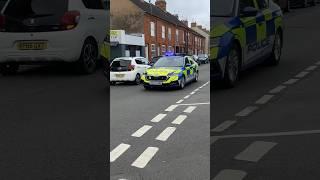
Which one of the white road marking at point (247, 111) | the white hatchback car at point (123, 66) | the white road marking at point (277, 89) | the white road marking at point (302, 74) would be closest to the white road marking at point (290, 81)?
the white road marking at point (277, 89)

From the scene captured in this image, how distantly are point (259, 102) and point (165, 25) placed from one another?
160 inches

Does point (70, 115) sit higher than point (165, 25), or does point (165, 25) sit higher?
point (165, 25)

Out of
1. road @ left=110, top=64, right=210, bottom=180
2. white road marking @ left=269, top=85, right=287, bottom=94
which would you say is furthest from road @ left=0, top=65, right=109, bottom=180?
white road marking @ left=269, top=85, right=287, bottom=94

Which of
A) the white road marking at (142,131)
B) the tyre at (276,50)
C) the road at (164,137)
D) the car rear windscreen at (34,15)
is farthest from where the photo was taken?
the tyre at (276,50)

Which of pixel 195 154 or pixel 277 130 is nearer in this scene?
pixel 195 154

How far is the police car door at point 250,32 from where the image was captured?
725cm

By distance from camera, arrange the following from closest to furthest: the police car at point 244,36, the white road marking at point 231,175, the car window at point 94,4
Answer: the car window at point 94,4
the white road marking at point 231,175
the police car at point 244,36

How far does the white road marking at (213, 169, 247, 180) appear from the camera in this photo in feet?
12.5

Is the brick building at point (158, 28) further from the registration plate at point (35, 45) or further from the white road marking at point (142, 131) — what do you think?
the white road marking at point (142, 131)

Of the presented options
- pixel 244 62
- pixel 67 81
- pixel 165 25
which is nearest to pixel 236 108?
pixel 244 62

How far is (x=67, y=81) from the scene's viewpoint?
18.3ft

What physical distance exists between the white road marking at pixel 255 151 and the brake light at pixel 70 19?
215 centimetres

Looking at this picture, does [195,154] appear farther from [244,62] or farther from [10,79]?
[244,62]

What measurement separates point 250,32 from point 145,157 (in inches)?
153
